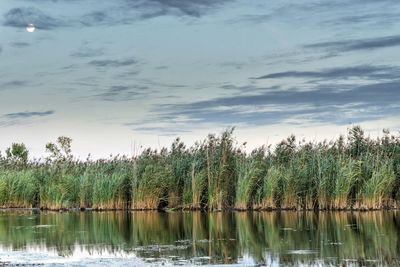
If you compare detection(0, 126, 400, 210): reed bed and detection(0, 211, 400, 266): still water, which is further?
detection(0, 126, 400, 210): reed bed

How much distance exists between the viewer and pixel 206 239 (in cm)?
1789

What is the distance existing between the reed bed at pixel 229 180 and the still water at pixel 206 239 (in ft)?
4.97

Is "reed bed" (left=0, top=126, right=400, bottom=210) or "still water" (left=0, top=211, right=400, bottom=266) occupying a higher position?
"reed bed" (left=0, top=126, right=400, bottom=210)

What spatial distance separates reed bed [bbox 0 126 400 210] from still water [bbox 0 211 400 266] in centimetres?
152

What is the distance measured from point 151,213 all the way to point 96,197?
3489 millimetres

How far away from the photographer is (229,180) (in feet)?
92.2

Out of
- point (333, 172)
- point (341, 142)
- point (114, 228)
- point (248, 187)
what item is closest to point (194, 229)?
point (114, 228)

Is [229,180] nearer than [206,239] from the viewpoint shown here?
No

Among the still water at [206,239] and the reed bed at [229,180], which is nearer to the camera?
the still water at [206,239]

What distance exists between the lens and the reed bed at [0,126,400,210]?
27.0 meters

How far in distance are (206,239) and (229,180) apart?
1032cm

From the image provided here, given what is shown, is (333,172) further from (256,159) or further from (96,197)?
(96,197)

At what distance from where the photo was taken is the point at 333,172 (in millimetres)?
27250

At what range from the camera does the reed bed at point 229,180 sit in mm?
26953
